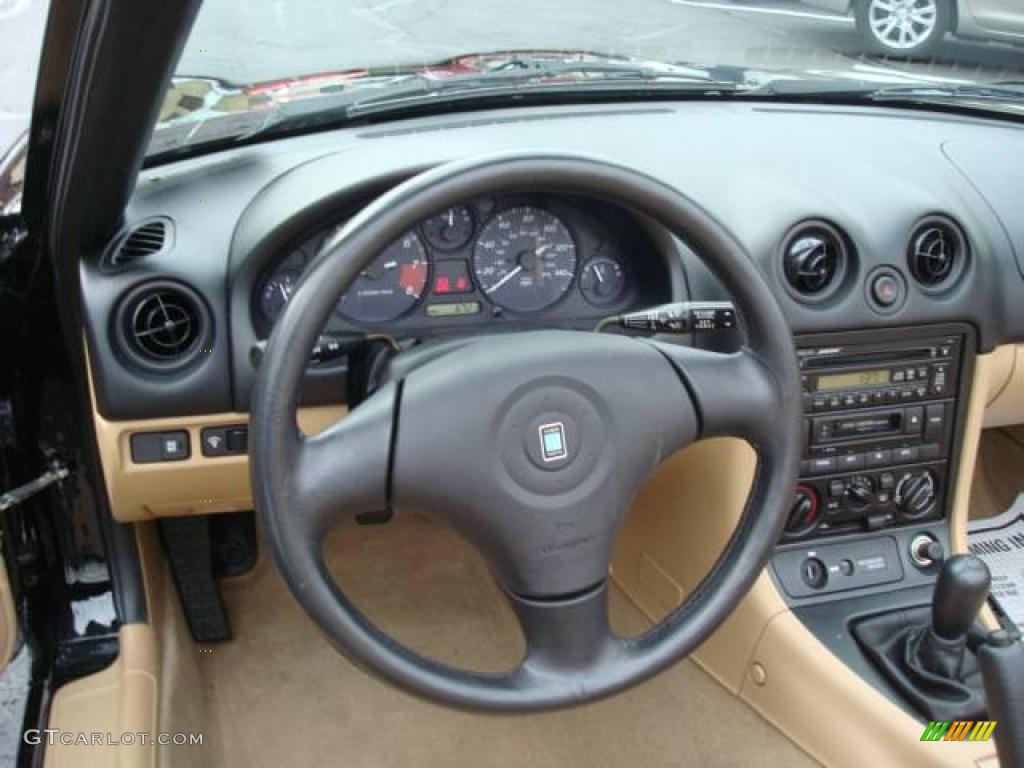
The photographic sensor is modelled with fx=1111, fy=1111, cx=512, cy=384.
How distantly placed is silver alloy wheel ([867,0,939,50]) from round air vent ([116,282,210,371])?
1750mm

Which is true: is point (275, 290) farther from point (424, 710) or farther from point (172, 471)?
point (424, 710)

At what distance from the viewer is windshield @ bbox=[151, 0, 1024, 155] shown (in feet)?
6.10

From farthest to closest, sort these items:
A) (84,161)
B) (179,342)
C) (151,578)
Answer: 1. (151,578)
2. (179,342)
3. (84,161)

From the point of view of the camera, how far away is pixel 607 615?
1.30m

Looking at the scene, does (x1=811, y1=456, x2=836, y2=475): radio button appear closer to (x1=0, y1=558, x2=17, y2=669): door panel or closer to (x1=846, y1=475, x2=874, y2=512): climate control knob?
(x1=846, y1=475, x2=874, y2=512): climate control knob

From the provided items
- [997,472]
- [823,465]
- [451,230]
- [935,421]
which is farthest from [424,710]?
[997,472]

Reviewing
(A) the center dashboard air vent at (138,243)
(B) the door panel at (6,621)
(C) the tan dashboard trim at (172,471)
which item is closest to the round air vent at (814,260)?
(C) the tan dashboard trim at (172,471)

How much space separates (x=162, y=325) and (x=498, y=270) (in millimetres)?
514

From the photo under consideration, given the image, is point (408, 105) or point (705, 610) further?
point (408, 105)

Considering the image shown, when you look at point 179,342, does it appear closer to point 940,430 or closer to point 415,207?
point 415,207

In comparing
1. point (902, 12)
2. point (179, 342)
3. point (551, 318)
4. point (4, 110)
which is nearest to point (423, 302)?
point (551, 318)

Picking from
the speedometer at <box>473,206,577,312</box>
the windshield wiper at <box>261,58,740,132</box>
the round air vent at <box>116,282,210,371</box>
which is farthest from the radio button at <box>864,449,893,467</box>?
the round air vent at <box>116,282,210,371</box>

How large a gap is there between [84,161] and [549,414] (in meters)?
0.67

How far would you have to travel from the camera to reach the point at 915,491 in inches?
80.0
